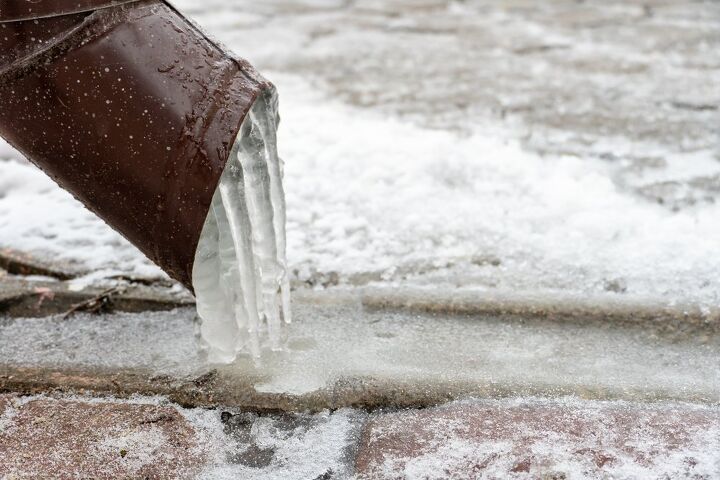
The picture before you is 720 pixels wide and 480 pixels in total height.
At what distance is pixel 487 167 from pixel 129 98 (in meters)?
1.26

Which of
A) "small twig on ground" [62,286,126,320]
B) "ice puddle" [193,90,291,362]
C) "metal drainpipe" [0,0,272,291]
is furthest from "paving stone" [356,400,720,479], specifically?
"small twig on ground" [62,286,126,320]

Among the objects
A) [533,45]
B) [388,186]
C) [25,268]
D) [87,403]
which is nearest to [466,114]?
[388,186]

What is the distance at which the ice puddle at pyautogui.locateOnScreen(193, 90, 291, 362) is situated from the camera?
1.19 meters

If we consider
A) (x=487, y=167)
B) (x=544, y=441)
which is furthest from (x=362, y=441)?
(x=487, y=167)

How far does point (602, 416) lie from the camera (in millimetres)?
1199

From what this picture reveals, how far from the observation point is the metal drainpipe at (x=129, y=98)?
108 cm

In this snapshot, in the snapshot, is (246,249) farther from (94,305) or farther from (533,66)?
(533,66)

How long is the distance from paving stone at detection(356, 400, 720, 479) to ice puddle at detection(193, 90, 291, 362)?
0.96 feet

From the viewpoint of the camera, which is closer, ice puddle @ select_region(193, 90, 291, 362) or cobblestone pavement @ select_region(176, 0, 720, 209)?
ice puddle @ select_region(193, 90, 291, 362)

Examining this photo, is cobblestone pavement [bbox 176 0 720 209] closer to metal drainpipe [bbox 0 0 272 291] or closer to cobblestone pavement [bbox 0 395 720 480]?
cobblestone pavement [bbox 0 395 720 480]

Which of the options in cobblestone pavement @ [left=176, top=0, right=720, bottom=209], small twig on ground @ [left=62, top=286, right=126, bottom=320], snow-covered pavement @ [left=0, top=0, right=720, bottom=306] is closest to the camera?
small twig on ground @ [left=62, top=286, right=126, bottom=320]

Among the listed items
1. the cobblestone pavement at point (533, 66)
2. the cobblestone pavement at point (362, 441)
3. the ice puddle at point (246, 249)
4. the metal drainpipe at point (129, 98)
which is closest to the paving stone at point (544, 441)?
the cobblestone pavement at point (362, 441)

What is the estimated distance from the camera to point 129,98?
1092 mm

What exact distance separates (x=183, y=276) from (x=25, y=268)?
0.62 m
